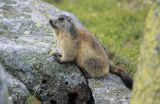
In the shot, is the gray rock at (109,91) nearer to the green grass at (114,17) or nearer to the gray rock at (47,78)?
the gray rock at (47,78)

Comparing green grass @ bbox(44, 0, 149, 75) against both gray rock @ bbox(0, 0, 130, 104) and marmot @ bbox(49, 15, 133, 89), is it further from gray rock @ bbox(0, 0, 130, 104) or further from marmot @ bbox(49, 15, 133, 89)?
gray rock @ bbox(0, 0, 130, 104)

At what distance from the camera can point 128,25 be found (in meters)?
17.1

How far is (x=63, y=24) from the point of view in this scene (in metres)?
9.00

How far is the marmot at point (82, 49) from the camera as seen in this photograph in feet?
28.9

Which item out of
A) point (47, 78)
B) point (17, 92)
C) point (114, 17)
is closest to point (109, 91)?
point (47, 78)

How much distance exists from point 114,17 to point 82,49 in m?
8.88

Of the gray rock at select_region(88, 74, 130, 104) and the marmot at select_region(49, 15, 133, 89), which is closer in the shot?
the gray rock at select_region(88, 74, 130, 104)

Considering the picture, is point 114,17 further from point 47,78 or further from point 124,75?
point 47,78

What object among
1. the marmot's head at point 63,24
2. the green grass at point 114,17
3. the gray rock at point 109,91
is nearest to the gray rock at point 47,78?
the gray rock at point 109,91

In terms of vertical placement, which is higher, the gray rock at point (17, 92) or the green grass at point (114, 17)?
the gray rock at point (17, 92)

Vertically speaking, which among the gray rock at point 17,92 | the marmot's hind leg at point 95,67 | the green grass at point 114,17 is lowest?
the green grass at point 114,17

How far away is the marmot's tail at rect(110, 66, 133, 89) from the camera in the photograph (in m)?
8.61

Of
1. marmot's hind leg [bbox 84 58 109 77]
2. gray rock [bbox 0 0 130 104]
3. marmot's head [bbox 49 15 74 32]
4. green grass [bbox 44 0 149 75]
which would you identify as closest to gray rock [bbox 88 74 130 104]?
gray rock [bbox 0 0 130 104]

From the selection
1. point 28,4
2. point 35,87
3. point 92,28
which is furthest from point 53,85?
point 92,28
